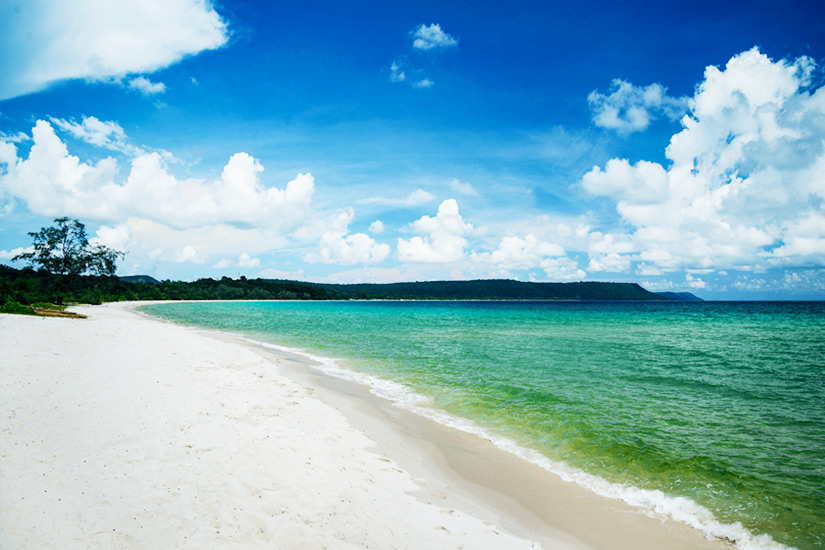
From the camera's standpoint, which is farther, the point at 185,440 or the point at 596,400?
the point at 596,400

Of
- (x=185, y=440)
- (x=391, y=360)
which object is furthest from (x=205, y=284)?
(x=185, y=440)

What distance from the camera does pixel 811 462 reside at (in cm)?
914

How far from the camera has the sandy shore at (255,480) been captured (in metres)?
5.04

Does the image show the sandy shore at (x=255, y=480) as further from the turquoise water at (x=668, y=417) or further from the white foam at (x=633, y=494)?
the turquoise water at (x=668, y=417)

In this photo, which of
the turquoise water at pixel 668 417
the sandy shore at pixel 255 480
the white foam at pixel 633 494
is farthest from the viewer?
the turquoise water at pixel 668 417

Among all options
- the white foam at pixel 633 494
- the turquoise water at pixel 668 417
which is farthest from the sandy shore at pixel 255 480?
the turquoise water at pixel 668 417

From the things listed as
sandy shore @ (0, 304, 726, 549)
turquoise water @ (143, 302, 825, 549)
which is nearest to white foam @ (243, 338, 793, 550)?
turquoise water @ (143, 302, 825, 549)

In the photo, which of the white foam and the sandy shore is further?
the white foam

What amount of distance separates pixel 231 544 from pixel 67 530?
195 cm

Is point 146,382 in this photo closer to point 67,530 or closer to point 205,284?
point 67,530

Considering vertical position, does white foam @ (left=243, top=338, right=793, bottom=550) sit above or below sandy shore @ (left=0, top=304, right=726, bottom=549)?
below

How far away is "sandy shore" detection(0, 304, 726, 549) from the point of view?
5035 mm

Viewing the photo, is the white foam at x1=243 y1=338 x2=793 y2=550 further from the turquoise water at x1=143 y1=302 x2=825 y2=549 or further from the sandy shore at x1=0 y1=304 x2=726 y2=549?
the sandy shore at x1=0 y1=304 x2=726 y2=549

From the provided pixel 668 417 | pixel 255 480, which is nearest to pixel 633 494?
pixel 668 417
